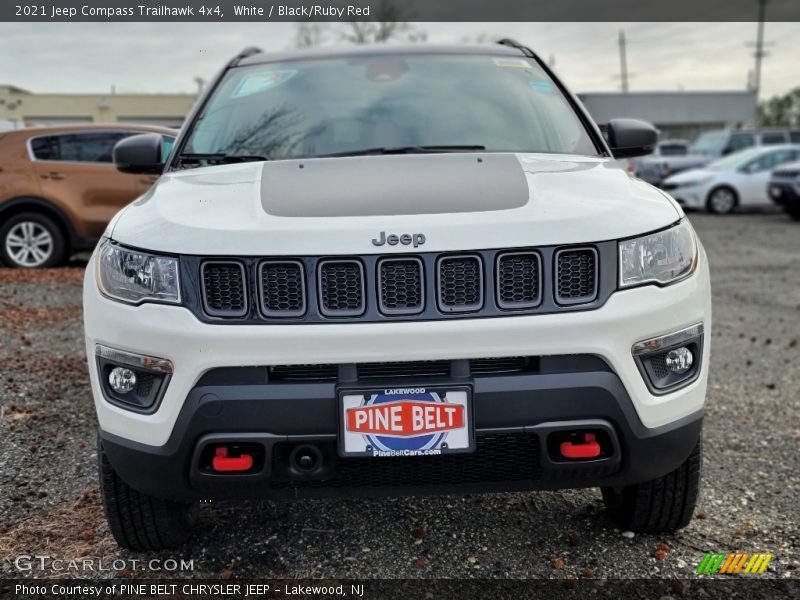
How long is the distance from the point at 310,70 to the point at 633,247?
6.24ft

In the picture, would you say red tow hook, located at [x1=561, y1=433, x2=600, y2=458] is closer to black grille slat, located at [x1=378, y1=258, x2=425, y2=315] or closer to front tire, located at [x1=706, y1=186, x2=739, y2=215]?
black grille slat, located at [x1=378, y1=258, x2=425, y2=315]

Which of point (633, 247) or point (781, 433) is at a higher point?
point (633, 247)

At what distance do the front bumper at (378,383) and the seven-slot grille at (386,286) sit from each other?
5 cm

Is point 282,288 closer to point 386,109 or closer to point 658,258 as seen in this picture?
point 658,258

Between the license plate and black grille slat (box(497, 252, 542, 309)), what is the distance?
11.5 inches

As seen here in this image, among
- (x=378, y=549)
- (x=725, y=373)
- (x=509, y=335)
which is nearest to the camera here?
(x=509, y=335)

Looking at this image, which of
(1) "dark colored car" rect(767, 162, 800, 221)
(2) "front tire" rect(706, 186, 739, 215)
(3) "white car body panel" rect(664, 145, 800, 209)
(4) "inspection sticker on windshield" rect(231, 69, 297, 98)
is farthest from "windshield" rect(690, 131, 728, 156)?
(4) "inspection sticker on windshield" rect(231, 69, 297, 98)

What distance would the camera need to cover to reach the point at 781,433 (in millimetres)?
3943

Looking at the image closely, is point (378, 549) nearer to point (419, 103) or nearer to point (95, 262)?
point (95, 262)

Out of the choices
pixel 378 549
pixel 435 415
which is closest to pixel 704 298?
pixel 435 415

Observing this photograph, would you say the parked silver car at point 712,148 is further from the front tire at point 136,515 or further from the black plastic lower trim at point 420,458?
the front tire at point 136,515

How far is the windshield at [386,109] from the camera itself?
10.5ft

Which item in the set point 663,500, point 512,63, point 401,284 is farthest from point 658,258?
point 512,63

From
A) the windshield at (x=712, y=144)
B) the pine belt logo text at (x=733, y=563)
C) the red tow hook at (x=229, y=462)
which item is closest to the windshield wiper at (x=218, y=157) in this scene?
the red tow hook at (x=229, y=462)
